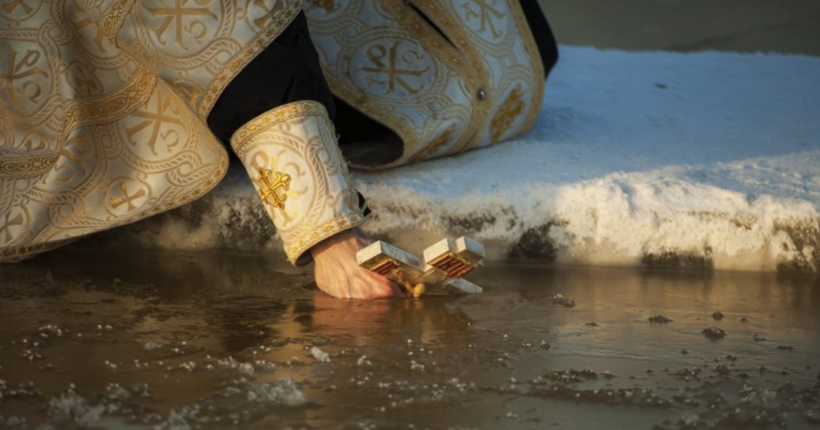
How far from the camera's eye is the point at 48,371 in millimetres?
1400

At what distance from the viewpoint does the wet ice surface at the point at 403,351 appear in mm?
1269

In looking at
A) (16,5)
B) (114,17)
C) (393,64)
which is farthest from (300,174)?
(16,5)

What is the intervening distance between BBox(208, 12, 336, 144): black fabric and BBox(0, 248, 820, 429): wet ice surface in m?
0.30

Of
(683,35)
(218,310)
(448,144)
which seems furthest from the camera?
(683,35)

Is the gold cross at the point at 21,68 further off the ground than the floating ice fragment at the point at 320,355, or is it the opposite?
the gold cross at the point at 21,68

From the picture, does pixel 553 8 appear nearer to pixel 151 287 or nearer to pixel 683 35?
pixel 683 35

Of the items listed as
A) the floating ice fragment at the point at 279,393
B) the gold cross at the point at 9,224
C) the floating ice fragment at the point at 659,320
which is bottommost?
the floating ice fragment at the point at 279,393

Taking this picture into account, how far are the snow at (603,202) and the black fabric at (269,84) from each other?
389mm

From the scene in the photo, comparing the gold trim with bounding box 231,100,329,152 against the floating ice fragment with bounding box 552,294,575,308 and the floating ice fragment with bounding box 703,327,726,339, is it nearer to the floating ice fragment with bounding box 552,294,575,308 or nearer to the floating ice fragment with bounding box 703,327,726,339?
the floating ice fragment with bounding box 552,294,575,308

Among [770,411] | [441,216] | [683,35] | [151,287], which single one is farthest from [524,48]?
[683,35]

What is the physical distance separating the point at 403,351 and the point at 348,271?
29cm

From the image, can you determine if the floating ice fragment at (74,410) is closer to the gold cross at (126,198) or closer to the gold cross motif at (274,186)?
the gold cross motif at (274,186)

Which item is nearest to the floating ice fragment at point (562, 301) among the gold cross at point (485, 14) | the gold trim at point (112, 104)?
the gold cross at point (485, 14)

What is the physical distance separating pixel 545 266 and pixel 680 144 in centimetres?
54
